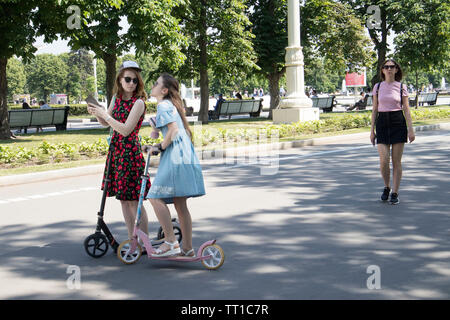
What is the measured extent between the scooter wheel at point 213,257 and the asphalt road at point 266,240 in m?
0.05

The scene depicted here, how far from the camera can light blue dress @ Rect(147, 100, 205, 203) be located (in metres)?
5.15

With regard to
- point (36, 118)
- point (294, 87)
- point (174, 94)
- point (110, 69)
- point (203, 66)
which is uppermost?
point (203, 66)

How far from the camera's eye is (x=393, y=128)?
803 centimetres

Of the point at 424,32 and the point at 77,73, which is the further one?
the point at 77,73

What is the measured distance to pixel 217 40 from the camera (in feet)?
88.5

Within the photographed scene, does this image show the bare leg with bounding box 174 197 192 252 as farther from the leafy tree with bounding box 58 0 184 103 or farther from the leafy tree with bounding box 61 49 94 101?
the leafy tree with bounding box 61 49 94 101

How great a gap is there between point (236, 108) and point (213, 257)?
27677 mm

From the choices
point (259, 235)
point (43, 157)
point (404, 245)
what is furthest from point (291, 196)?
point (43, 157)

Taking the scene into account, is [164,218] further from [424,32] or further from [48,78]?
[48,78]

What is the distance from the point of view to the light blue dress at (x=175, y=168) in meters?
5.15

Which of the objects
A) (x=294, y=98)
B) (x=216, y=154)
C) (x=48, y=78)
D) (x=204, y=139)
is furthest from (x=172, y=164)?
(x=48, y=78)

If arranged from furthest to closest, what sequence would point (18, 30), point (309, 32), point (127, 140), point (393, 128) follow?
1. point (309, 32)
2. point (18, 30)
3. point (393, 128)
4. point (127, 140)

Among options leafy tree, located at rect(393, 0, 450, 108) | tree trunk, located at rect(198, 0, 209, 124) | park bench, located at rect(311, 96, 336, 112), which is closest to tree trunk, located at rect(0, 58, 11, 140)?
tree trunk, located at rect(198, 0, 209, 124)

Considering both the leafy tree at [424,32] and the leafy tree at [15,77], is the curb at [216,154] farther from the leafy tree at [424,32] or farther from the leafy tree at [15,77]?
the leafy tree at [15,77]
